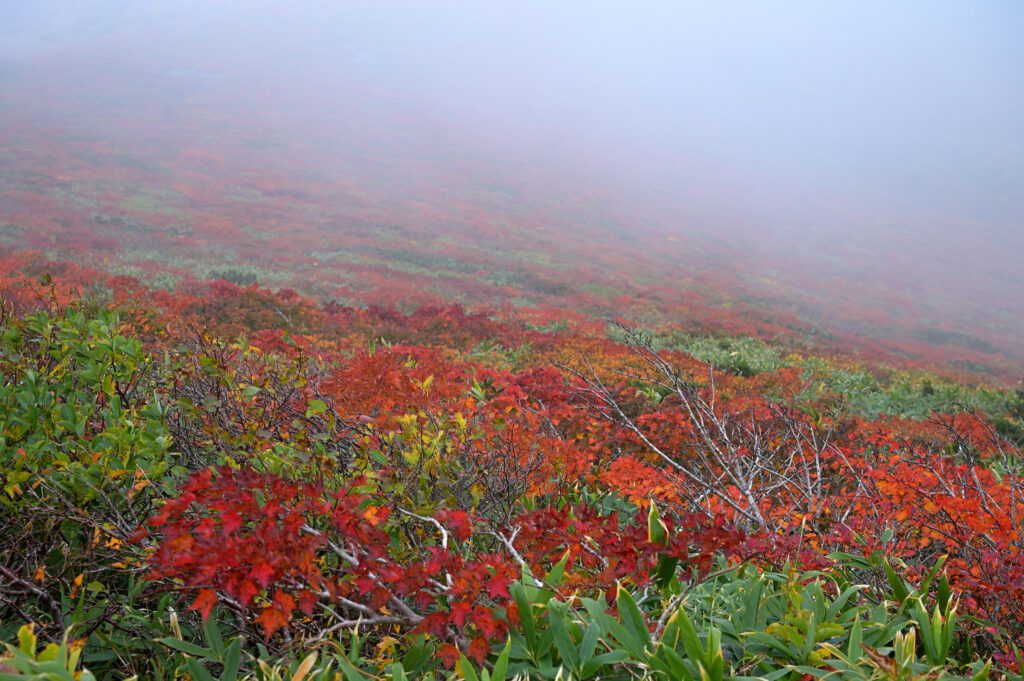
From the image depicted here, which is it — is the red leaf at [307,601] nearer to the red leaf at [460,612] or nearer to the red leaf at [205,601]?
the red leaf at [205,601]

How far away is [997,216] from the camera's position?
5994 centimetres

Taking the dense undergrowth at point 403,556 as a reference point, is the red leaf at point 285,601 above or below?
above

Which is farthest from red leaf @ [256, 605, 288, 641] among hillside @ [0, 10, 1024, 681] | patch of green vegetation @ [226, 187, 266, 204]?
patch of green vegetation @ [226, 187, 266, 204]

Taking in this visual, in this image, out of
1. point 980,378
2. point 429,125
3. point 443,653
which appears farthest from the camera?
point 429,125

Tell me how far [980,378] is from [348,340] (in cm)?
1982

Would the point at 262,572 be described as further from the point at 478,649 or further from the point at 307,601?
the point at 478,649

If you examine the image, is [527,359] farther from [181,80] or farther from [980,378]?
[181,80]

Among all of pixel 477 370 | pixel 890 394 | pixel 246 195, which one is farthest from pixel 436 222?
pixel 477 370

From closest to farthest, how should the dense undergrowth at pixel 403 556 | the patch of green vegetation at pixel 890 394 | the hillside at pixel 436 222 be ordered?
1. the dense undergrowth at pixel 403 556
2. the patch of green vegetation at pixel 890 394
3. the hillside at pixel 436 222

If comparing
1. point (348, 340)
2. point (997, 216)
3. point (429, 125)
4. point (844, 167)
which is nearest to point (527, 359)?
point (348, 340)

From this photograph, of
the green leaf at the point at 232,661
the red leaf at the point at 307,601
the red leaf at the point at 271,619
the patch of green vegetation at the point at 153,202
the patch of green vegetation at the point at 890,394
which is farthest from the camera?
the patch of green vegetation at the point at 153,202

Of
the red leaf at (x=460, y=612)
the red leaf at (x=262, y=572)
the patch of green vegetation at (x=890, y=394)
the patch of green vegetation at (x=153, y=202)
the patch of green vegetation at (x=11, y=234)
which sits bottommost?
the patch of green vegetation at (x=11, y=234)

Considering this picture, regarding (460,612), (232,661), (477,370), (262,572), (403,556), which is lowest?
(477,370)

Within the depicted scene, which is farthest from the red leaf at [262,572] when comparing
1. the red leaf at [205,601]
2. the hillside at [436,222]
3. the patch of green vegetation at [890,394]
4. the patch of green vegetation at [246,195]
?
the patch of green vegetation at [246,195]
